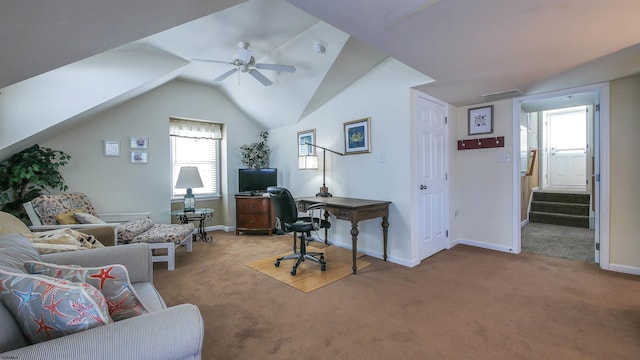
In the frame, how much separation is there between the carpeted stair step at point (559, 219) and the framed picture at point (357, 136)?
14.4 feet

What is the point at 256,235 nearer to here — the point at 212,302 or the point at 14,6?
the point at 212,302

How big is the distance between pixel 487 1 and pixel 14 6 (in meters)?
2.38

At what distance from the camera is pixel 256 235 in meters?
4.84

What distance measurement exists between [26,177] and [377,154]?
4031mm

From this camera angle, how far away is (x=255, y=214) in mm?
4805

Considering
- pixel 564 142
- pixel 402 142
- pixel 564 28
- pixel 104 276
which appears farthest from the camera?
pixel 564 142

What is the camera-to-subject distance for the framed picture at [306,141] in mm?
4477

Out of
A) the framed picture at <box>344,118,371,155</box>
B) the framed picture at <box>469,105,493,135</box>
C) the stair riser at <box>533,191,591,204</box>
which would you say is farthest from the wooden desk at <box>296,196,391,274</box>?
the stair riser at <box>533,191,591,204</box>

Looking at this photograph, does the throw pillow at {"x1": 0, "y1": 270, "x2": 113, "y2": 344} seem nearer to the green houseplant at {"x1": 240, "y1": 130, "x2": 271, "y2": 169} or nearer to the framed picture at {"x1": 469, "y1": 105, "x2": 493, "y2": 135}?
the framed picture at {"x1": 469, "y1": 105, "x2": 493, "y2": 135}

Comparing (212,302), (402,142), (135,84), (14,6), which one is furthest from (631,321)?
(135,84)

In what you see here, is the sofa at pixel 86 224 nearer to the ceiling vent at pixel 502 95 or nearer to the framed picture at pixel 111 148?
the framed picture at pixel 111 148

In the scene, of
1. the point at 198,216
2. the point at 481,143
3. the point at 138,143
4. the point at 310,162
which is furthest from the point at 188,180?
the point at 481,143

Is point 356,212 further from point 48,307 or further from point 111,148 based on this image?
point 111,148

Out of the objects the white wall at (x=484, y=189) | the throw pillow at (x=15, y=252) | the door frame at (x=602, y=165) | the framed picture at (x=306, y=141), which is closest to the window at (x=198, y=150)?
the framed picture at (x=306, y=141)
